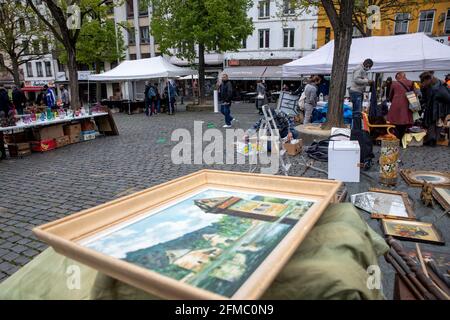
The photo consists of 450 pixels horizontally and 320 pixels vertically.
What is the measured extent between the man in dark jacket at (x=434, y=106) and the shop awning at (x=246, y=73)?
23180mm

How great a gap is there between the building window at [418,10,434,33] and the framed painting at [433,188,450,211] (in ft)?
91.6

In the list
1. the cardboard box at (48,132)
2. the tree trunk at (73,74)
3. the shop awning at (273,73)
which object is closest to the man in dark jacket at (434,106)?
the cardboard box at (48,132)

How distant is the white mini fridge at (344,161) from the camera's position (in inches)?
205

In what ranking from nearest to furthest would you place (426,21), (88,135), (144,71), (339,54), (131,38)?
(339,54) < (88,135) < (144,71) < (426,21) < (131,38)

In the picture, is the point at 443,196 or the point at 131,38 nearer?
the point at 443,196

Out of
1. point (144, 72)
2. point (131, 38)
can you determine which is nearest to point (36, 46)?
point (131, 38)

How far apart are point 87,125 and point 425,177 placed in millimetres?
9569

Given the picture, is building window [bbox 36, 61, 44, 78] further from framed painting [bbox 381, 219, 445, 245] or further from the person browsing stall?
framed painting [bbox 381, 219, 445, 245]

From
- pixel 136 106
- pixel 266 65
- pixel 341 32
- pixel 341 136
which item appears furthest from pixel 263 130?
pixel 266 65

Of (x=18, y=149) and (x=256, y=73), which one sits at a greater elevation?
(x=256, y=73)

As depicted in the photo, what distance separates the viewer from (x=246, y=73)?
1227 inches

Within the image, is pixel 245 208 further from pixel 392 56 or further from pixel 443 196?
→ pixel 392 56

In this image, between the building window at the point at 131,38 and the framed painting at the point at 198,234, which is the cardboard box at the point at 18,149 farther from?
the building window at the point at 131,38

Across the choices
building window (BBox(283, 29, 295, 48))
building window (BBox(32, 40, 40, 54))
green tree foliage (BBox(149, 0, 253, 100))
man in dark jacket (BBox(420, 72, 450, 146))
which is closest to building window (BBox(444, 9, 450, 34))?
building window (BBox(283, 29, 295, 48))
